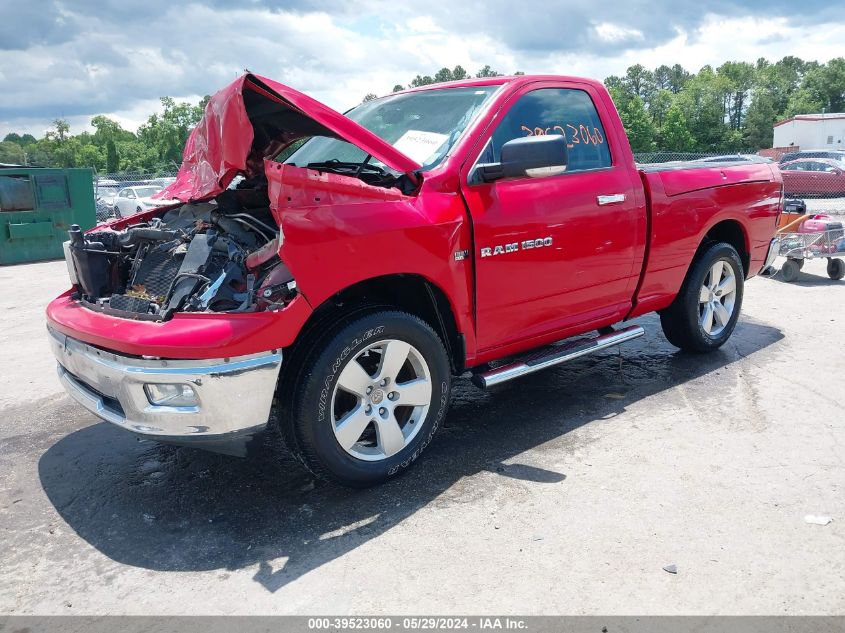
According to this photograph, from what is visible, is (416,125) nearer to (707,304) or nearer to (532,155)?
(532,155)

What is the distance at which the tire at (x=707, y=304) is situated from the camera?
203 inches

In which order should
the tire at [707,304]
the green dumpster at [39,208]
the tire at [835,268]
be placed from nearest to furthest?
the tire at [707,304] → the tire at [835,268] → the green dumpster at [39,208]

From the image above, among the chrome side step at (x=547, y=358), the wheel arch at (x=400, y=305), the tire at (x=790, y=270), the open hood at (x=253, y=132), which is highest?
the open hood at (x=253, y=132)

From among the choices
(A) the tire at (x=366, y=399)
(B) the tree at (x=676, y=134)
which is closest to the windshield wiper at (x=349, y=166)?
(A) the tire at (x=366, y=399)

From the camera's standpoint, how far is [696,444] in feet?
12.5

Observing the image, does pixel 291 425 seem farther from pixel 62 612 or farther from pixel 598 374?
pixel 598 374

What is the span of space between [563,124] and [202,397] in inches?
109

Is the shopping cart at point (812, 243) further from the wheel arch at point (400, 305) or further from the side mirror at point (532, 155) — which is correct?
the wheel arch at point (400, 305)

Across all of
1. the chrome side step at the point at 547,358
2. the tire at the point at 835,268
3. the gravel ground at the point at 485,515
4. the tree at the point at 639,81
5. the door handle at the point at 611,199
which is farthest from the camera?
the tree at the point at 639,81

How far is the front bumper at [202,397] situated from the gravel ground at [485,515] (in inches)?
20.2

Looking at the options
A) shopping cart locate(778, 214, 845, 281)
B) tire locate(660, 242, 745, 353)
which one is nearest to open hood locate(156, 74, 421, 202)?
tire locate(660, 242, 745, 353)

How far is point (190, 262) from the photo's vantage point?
11.1ft

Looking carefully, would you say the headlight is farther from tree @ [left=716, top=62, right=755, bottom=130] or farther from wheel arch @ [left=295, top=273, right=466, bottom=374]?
tree @ [left=716, top=62, right=755, bottom=130]

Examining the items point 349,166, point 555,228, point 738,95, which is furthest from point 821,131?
point 349,166
